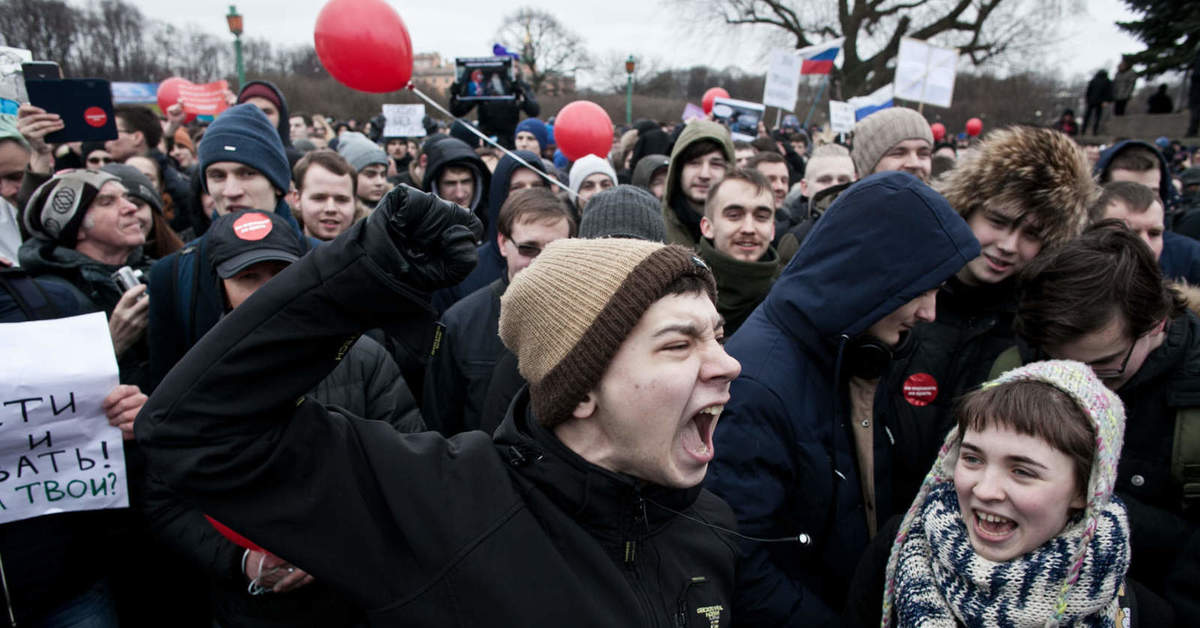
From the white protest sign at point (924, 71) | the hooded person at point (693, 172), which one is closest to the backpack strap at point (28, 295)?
the hooded person at point (693, 172)

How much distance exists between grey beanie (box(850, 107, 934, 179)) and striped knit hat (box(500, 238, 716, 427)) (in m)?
3.12

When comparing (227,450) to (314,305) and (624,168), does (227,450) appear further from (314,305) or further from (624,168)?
(624,168)

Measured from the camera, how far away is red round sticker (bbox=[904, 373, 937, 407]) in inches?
98.3

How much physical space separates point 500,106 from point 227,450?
771 centimetres

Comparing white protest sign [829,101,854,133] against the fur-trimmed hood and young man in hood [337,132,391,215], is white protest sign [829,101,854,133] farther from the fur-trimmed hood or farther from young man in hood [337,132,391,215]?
the fur-trimmed hood

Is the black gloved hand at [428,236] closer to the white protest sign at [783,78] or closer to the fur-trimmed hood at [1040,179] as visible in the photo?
the fur-trimmed hood at [1040,179]

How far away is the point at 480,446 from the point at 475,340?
1543 millimetres

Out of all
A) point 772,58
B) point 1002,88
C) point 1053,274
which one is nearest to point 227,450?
point 1053,274

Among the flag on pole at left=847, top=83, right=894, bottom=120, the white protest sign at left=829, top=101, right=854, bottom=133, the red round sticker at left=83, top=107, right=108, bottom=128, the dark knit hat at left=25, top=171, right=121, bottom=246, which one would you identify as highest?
the flag on pole at left=847, top=83, right=894, bottom=120

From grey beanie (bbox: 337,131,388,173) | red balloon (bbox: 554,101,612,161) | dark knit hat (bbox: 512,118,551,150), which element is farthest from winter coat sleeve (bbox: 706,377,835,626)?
dark knit hat (bbox: 512,118,551,150)

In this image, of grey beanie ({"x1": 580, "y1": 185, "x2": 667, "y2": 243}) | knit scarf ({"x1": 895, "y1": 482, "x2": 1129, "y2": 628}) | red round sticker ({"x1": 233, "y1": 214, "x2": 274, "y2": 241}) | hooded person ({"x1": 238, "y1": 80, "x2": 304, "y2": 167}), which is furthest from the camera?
hooded person ({"x1": 238, "y1": 80, "x2": 304, "y2": 167})

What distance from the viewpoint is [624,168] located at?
26.6 ft

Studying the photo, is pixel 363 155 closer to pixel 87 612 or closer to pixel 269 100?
pixel 269 100

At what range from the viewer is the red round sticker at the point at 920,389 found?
98.3 inches
